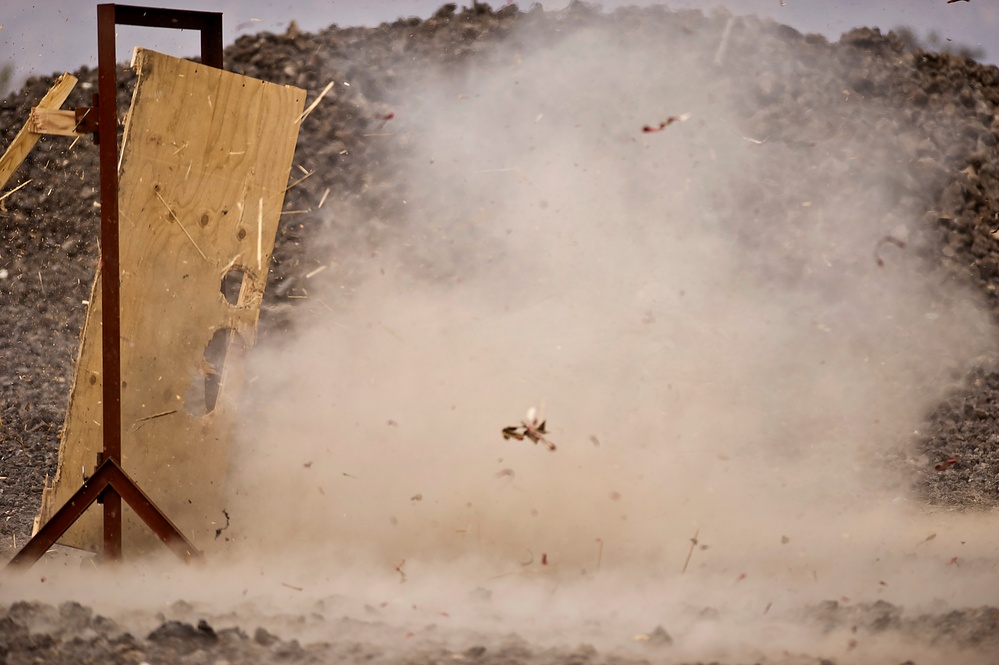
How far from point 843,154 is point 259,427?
12.1 feet

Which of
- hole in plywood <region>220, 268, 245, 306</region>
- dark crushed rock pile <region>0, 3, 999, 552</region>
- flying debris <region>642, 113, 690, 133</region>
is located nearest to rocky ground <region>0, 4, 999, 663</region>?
dark crushed rock pile <region>0, 3, 999, 552</region>

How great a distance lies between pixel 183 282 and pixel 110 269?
317 mm

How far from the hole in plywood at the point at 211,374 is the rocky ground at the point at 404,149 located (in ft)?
6.09

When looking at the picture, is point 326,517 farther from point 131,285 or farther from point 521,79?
point 521,79

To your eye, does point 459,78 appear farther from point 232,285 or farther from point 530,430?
point 530,430

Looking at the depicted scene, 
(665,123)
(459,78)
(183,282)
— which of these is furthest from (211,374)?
(665,123)

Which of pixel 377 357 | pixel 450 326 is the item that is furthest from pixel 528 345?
pixel 377 357

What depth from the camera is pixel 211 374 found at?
290cm

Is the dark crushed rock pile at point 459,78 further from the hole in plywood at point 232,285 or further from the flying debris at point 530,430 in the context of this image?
the flying debris at point 530,430

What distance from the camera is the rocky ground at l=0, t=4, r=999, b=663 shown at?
16.0 feet

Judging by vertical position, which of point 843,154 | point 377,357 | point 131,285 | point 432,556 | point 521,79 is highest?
point 521,79

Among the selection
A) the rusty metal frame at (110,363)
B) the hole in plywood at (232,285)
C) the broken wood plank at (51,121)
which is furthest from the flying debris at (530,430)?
the hole in plywood at (232,285)

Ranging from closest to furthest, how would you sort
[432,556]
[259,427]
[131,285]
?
[131,285] < [432,556] < [259,427]

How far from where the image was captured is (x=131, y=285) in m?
2.72
